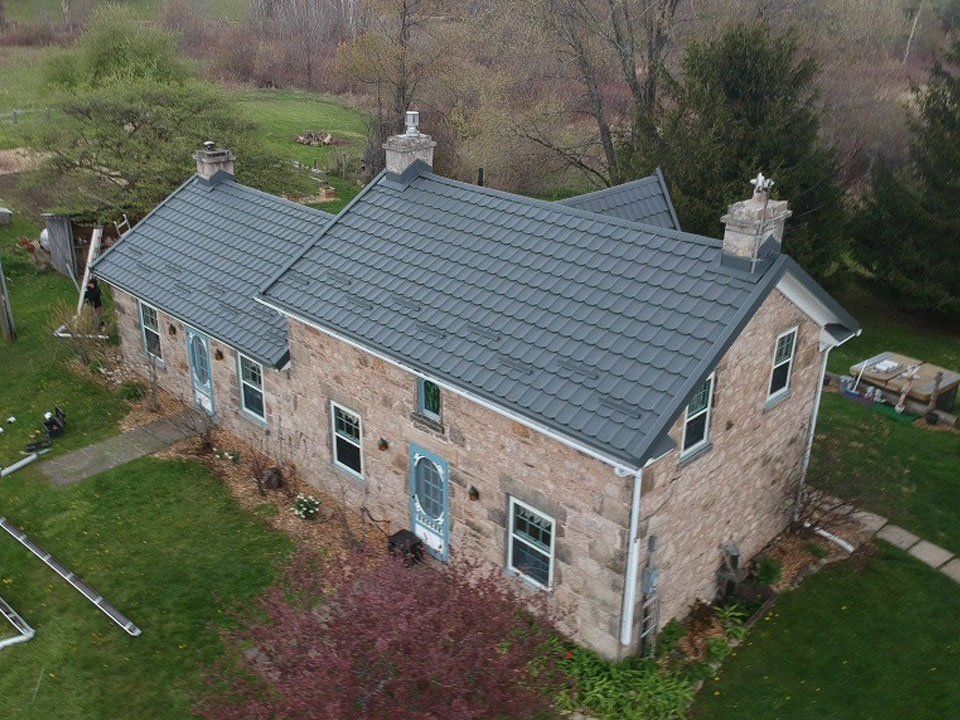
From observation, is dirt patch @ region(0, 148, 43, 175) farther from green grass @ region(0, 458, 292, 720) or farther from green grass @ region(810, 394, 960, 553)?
green grass @ region(810, 394, 960, 553)

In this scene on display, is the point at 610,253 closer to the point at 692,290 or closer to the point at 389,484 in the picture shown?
the point at 692,290

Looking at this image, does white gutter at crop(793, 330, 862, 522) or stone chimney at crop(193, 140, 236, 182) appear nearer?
white gutter at crop(793, 330, 862, 522)

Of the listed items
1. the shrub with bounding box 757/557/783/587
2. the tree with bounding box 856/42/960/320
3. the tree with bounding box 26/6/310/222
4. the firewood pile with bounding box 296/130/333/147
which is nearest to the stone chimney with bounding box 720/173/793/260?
the shrub with bounding box 757/557/783/587

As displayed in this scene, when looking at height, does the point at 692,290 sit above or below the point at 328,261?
above

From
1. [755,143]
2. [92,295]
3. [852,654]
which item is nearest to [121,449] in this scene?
[92,295]

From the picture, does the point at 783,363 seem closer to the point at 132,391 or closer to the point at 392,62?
the point at 132,391

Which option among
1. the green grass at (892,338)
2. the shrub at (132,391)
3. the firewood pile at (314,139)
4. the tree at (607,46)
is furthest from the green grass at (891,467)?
the firewood pile at (314,139)

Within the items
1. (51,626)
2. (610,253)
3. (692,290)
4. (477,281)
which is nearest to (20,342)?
(51,626)
